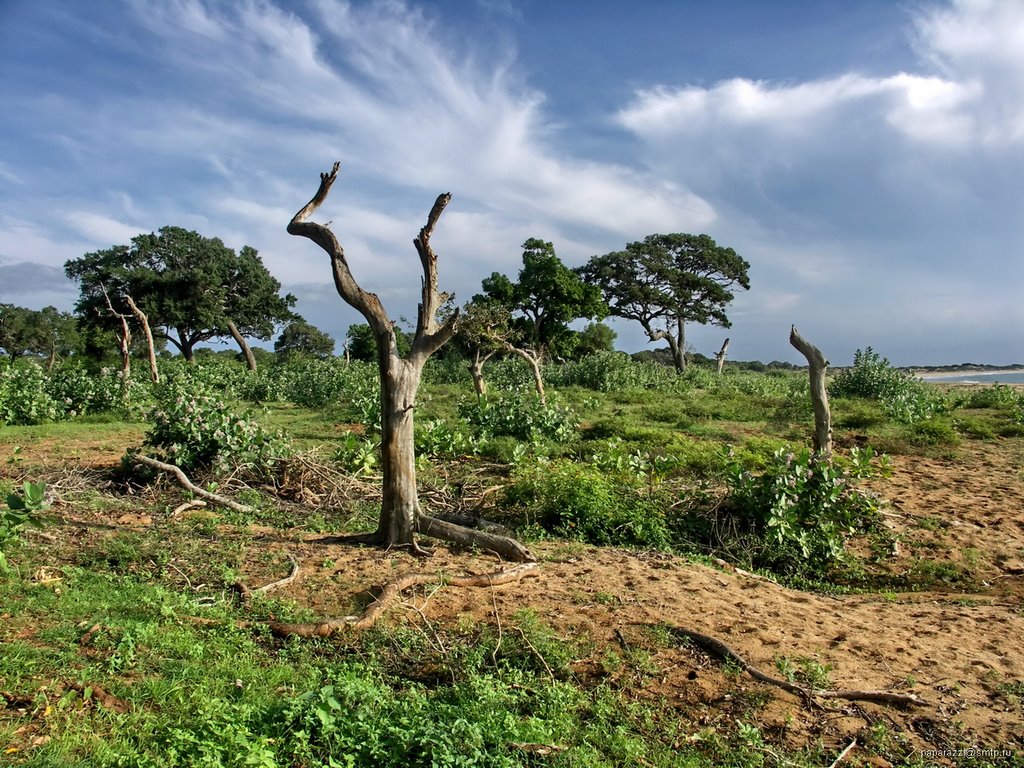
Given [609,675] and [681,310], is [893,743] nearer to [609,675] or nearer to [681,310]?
[609,675]

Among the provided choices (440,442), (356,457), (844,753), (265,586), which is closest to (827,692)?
(844,753)

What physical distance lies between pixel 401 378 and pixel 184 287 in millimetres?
27693

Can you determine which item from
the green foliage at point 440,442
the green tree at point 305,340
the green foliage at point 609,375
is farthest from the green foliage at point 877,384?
the green tree at point 305,340

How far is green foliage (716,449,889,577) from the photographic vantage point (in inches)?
258

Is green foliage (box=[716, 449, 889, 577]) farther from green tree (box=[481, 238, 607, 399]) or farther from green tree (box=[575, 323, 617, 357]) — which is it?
green tree (box=[575, 323, 617, 357])

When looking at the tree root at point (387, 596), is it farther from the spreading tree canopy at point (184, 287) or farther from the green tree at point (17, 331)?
the green tree at point (17, 331)

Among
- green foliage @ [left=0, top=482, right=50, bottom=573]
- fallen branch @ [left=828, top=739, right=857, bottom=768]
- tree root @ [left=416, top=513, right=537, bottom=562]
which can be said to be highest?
green foliage @ [left=0, top=482, right=50, bottom=573]

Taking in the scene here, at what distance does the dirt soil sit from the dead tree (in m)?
0.21

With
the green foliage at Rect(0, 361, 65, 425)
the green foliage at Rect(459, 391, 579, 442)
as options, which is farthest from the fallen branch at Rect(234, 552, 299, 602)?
the green foliage at Rect(0, 361, 65, 425)

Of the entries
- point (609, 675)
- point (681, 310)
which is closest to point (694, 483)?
point (609, 675)

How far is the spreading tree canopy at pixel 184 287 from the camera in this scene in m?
29.0

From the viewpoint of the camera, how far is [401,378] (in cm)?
549

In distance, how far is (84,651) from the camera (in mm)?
3480

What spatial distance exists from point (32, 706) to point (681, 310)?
33289 millimetres
